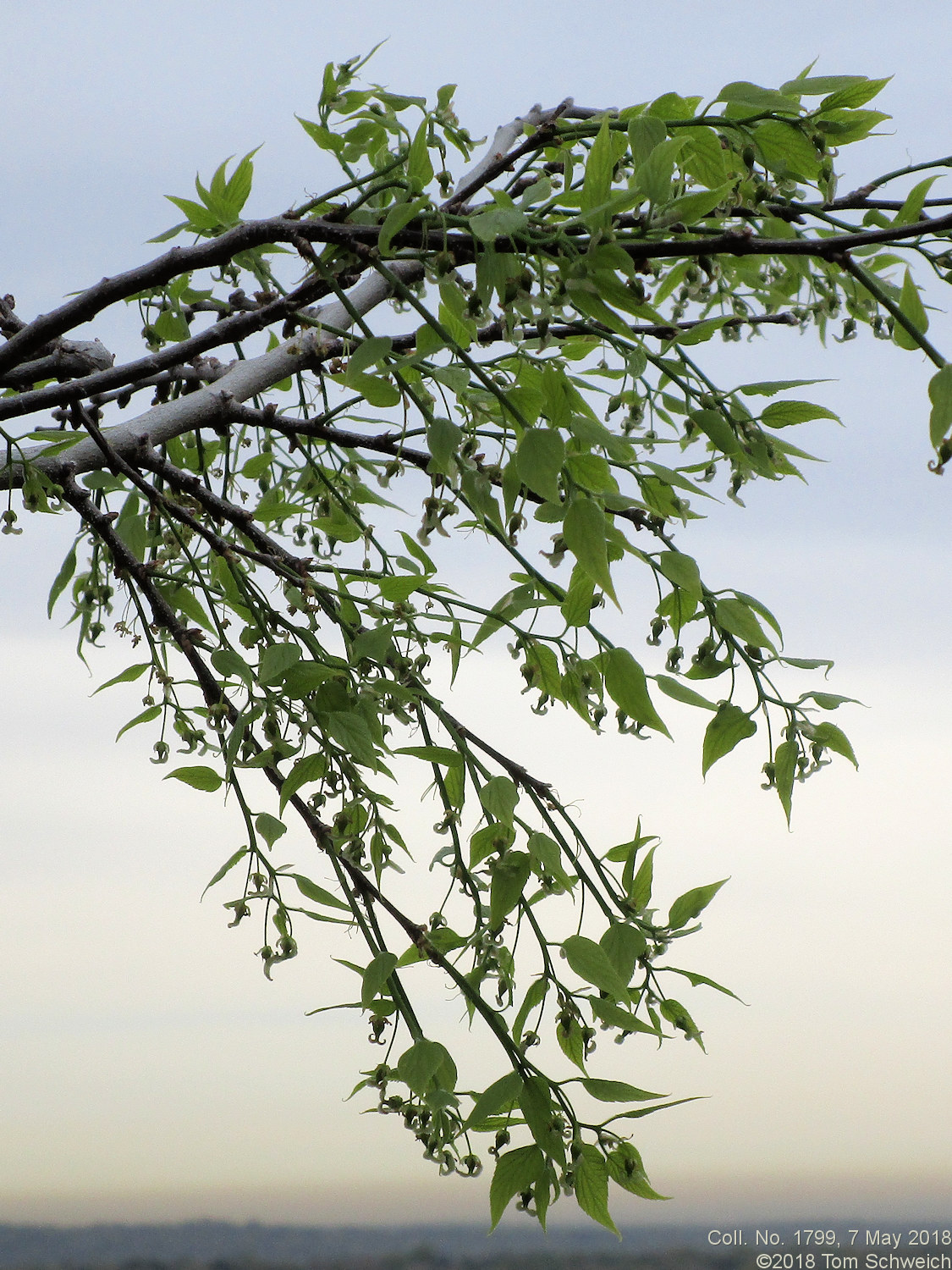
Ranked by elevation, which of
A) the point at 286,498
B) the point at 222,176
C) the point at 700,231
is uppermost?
the point at 286,498

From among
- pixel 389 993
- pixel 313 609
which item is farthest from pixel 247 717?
pixel 389 993

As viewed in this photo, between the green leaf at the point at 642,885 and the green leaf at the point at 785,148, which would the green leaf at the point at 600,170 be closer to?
the green leaf at the point at 785,148

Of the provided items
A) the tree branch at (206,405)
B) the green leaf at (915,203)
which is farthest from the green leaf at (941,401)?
the tree branch at (206,405)

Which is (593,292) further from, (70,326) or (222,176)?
(70,326)

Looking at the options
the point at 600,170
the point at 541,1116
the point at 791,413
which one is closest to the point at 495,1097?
the point at 541,1116

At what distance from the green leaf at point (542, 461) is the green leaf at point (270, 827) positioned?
583 mm

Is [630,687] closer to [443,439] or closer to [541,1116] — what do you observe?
[443,439]

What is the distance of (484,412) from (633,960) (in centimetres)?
62

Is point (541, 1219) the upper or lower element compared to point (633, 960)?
lower

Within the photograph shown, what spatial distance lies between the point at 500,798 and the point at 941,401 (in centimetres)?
62

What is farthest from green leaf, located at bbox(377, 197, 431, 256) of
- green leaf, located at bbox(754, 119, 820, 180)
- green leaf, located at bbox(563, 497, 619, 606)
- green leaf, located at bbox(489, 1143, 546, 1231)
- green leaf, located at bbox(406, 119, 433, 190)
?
green leaf, located at bbox(489, 1143, 546, 1231)

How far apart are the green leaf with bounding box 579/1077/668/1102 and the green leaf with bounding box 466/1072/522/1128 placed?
9cm

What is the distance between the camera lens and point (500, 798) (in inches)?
47.5

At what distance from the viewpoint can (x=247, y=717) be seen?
121 centimetres
